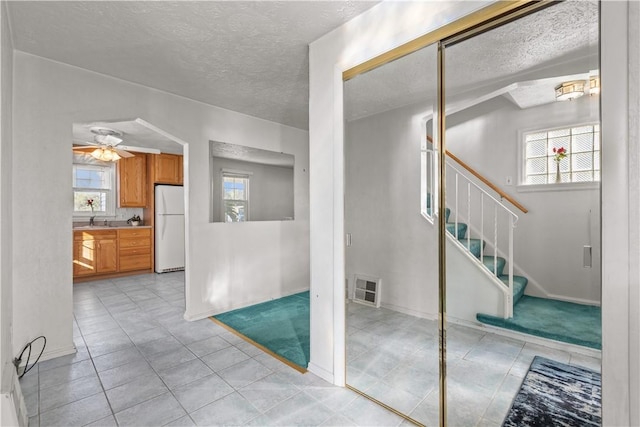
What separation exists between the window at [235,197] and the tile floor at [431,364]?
7.38 feet

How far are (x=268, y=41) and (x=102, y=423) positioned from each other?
9.00 feet

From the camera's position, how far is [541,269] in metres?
1.49

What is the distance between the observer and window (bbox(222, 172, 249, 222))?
3.80m

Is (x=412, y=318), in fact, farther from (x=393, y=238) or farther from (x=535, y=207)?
(x=535, y=207)

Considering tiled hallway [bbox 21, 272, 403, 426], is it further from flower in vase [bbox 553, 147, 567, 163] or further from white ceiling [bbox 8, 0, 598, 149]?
white ceiling [bbox 8, 0, 598, 149]

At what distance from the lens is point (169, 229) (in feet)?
20.0

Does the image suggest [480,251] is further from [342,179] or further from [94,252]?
[94,252]

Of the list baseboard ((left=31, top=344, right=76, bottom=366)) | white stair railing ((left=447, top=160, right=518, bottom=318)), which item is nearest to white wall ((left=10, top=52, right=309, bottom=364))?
baseboard ((left=31, top=344, right=76, bottom=366))

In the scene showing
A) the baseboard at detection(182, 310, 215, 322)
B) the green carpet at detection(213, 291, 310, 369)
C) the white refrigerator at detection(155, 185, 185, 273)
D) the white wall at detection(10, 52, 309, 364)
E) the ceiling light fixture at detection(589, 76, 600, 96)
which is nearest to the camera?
the ceiling light fixture at detection(589, 76, 600, 96)

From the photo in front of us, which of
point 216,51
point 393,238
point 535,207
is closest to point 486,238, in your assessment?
point 535,207

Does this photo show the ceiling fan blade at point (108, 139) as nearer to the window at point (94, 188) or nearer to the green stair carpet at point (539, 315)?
the window at point (94, 188)

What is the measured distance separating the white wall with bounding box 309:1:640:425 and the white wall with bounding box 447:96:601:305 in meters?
0.08

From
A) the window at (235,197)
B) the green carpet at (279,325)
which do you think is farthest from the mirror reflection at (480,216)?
the window at (235,197)

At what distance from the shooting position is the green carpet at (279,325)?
2682 mm
